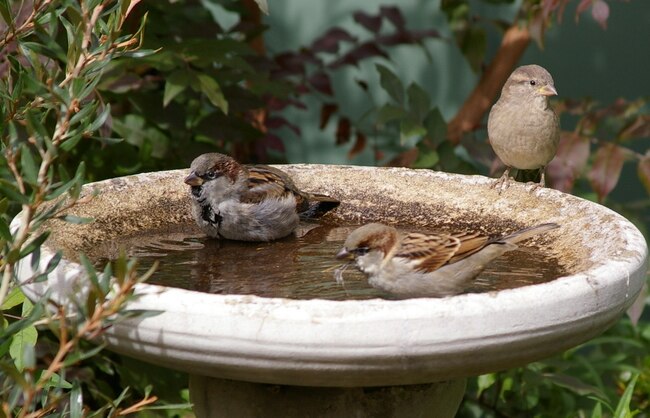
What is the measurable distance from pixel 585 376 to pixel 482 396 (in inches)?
23.3

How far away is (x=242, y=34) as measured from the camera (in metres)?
5.01

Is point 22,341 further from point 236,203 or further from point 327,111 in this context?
point 327,111

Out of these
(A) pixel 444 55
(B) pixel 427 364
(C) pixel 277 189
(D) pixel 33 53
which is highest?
(D) pixel 33 53

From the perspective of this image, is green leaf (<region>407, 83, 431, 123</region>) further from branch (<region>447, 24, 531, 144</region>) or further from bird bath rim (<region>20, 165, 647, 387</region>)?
bird bath rim (<region>20, 165, 647, 387</region>)

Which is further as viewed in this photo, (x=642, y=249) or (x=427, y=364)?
(x=642, y=249)

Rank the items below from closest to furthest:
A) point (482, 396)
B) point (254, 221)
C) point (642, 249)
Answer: point (642, 249), point (254, 221), point (482, 396)

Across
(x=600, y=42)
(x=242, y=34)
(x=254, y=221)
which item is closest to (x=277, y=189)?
(x=254, y=221)

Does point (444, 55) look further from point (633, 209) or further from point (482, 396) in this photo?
point (482, 396)

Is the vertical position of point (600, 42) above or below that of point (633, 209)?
above

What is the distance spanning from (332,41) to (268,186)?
171cm

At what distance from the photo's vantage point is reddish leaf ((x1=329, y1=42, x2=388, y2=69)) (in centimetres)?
484

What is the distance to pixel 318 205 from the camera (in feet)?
11.7

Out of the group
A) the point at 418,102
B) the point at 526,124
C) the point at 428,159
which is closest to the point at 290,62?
the point at 418,102

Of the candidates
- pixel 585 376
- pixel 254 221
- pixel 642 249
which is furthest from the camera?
pixel 585 376
